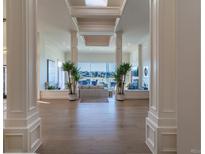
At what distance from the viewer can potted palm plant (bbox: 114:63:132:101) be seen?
11.3 m

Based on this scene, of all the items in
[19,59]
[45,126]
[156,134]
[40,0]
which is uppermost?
[40,0]

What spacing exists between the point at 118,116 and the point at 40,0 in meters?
4.59

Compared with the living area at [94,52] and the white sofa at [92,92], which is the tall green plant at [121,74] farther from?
the white sofa at [92,92]

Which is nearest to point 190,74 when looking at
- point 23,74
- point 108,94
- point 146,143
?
point 146,143

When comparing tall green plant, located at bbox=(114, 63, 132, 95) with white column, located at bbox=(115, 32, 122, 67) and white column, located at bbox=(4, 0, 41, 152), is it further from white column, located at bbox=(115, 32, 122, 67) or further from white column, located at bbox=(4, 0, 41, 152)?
white column, located at bbox=(4, 0, 41, 152)

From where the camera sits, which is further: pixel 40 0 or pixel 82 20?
pixel 82 20

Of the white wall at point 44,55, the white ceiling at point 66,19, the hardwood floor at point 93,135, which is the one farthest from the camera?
the white wall at point 44,55

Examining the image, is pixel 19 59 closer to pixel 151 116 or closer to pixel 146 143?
pixel 151 116

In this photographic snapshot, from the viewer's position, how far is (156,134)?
3529 mm

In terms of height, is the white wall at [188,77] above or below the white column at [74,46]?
below

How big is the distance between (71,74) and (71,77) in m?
0.17

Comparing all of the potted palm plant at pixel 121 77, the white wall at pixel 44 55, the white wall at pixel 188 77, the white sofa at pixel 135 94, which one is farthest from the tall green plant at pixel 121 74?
the white wall at pixel 188 77

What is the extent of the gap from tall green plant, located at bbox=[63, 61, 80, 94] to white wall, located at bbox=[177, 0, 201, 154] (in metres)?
8.99

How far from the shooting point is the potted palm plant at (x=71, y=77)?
11302 millimetres
